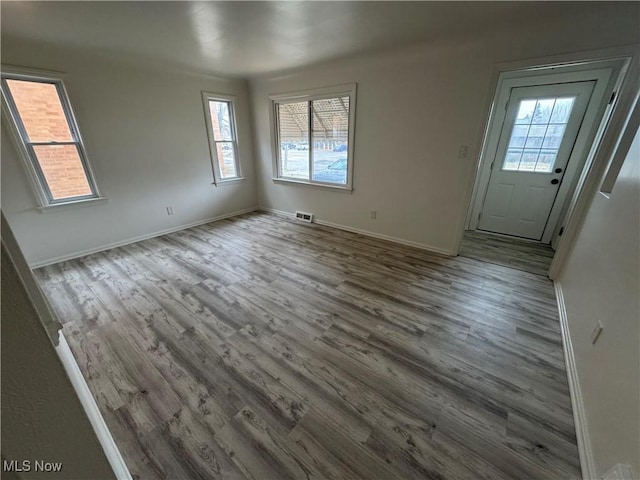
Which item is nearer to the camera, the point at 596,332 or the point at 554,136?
the point at 596,332

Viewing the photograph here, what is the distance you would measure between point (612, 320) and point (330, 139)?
3614mm

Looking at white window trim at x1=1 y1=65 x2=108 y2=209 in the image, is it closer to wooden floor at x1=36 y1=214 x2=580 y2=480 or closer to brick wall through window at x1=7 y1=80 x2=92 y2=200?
brick wall through window at x1=7 y1=80 x2=92 y2=200

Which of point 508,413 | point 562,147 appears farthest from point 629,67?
point 508,413

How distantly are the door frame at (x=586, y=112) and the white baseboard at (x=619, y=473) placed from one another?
2.71 meters

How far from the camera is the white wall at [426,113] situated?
2.24 meters

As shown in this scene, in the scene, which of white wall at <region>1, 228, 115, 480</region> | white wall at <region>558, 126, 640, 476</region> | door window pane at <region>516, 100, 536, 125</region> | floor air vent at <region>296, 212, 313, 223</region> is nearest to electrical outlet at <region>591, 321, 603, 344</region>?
white wall at <region>558, 126, 640, 476</region>

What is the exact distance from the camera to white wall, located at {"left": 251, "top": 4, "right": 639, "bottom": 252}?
7.34 feet

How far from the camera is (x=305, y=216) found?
182 inches

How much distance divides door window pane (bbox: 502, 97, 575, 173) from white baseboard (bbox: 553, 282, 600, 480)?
238 centimetres

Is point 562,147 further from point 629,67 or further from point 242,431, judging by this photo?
point 242,431

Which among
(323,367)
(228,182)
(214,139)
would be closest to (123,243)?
(228,182)

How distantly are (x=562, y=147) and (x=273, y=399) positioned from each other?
174 inches

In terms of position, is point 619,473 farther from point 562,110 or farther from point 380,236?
point 562,110

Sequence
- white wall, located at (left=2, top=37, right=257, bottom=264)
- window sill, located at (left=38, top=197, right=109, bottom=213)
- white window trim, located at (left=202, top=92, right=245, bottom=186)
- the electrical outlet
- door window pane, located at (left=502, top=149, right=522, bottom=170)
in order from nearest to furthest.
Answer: the electrical outlet, white wall, located at (left=2, top=37, right=257, bottom=264), window sill, located at (left=38, top=197, right=109, bottom=213), door window pane, located at (left=502, top=149, right=522, bottom=170), white window trim, located at (left=202, top=92, right=245, bottom=186)
